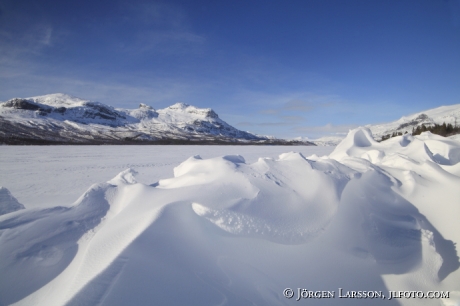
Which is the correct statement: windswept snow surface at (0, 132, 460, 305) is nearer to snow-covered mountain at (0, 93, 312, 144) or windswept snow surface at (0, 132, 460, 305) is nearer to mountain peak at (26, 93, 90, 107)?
snow-covered mountain at (0, 93, 312, 144)

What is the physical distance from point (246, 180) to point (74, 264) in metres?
1.88

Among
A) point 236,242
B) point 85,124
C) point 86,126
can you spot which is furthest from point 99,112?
point 236,242

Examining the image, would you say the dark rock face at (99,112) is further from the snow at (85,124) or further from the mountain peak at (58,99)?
the mountain peak at (58,99)

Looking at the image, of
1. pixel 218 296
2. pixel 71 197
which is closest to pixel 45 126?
pixel 71 197

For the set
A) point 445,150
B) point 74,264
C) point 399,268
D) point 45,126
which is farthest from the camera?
point 45,126

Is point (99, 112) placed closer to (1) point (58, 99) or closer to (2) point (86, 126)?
(2) point (86, 126)

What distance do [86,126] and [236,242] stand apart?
127453mm

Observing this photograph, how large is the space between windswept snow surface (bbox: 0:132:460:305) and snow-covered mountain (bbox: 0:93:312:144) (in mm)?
65810

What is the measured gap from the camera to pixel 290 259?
2.23 meters

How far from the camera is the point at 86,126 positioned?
10931cm

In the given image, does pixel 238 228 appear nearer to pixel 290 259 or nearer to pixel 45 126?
pixel 290 259

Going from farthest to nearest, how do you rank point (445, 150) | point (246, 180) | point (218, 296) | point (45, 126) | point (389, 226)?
point (45, 126), point (445, 150), point (246, 180), point (389, 226), point (218, 296)

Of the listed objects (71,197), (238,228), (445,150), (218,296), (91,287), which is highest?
(445,150)

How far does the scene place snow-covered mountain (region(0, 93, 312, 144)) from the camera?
78.7m
